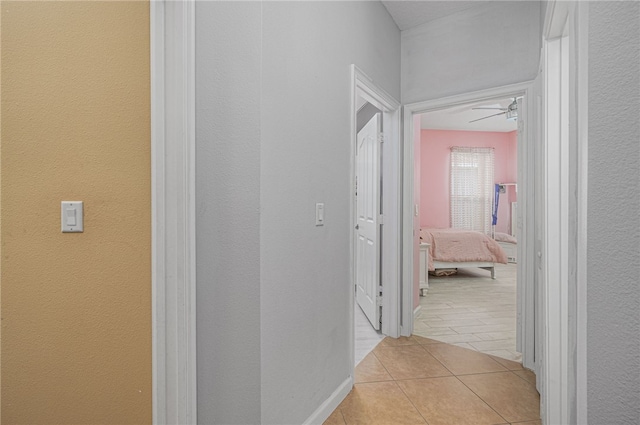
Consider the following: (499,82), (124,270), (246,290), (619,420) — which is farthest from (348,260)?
(499,82)

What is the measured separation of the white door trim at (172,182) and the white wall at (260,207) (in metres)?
0.09

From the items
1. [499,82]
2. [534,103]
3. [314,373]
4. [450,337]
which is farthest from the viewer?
[450,337]

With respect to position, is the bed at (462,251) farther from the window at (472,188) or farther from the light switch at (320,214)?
the light switch at (320,214)

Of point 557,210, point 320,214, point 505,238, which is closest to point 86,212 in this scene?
point 320,214

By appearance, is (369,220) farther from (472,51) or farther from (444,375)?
(472,51)

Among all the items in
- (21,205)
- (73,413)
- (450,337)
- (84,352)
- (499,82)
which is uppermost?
(499,82)

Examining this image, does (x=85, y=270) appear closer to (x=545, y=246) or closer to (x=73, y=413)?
(x=73, y=413)

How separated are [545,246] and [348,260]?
1.02 meters

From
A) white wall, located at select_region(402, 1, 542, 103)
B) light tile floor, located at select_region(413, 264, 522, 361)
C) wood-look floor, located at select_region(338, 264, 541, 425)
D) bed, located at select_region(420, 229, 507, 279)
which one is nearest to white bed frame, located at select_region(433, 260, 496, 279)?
bed, located at select_region(420, 229, 507, 279)

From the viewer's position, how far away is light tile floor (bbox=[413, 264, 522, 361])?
295 centimetres

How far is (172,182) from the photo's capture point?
1212 mm

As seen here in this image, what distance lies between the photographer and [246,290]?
1380 mm

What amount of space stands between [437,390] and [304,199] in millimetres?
1511

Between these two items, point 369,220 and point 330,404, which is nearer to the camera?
point 330,404
